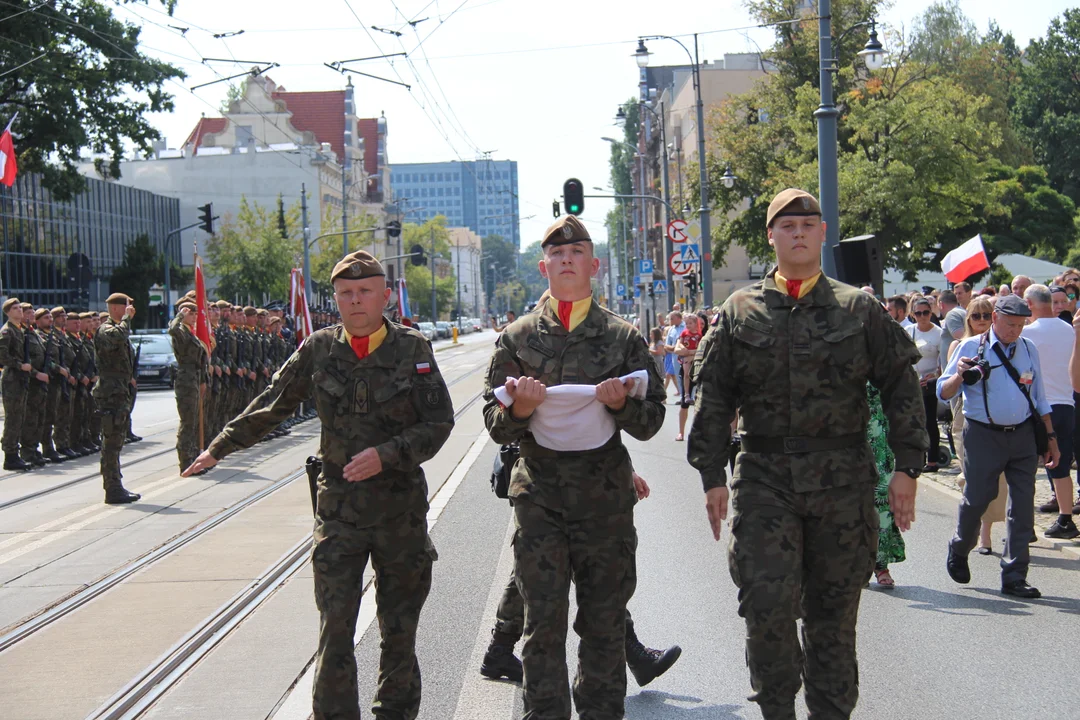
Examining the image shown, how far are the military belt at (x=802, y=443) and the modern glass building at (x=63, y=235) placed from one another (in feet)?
121

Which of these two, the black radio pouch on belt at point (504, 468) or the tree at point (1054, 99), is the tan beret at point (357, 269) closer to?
the black radio pouch on belt at point (504, 468)

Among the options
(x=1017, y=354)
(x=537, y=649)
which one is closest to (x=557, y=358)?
(x=537, y=649)

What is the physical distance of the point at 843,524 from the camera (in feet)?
14.6

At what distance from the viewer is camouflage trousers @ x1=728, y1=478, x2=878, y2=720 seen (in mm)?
4402

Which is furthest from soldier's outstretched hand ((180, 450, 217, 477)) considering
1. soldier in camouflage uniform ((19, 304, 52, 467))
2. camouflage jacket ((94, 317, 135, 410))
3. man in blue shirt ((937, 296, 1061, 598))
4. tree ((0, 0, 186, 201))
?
tree ((0, 0, 186, 201))


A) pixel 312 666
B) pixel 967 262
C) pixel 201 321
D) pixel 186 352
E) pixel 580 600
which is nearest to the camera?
pixel 580 600

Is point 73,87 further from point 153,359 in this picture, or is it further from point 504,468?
point 504,468

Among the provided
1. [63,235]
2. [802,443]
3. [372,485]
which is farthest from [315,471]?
[63,235]

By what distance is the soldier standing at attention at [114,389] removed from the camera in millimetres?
11953

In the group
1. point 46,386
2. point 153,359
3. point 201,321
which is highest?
point 201,321

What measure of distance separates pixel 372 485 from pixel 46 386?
40.8 feet

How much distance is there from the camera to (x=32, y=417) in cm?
1597

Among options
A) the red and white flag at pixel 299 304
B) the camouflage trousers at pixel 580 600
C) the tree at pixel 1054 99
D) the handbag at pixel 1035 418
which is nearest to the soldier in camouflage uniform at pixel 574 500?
the camouflage trousers at pixel 580 600

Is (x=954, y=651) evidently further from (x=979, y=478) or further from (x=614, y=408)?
(x=614, y=408)
